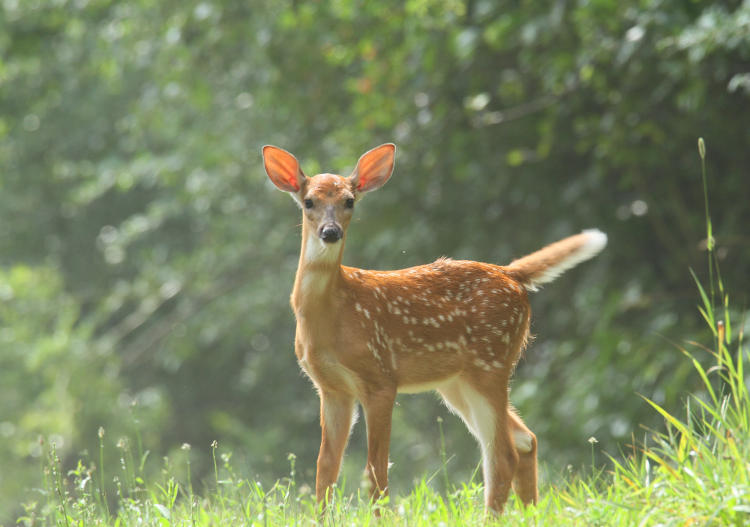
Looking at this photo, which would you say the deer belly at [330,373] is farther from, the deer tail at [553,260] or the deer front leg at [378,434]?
the deer tail at [553,260]

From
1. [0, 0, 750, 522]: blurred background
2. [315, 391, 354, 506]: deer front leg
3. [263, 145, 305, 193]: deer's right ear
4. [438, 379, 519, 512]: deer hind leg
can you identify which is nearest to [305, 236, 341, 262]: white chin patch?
[263, 145, 305, 193]: deer's right ear

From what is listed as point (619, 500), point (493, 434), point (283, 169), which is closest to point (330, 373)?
point (493, 434)

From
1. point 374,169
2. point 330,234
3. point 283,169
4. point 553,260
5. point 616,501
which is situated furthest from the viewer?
point 553,260

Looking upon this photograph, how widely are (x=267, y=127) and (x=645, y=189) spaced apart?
190 inches

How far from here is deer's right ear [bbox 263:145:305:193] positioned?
4180mm

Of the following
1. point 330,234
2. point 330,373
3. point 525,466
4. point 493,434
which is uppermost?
point 330,234

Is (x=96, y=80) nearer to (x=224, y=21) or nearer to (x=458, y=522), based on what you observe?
(x=224, y=21)

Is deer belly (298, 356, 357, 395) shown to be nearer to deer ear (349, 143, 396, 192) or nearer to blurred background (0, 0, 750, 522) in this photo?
blurred background (0, 0, 750, 522)

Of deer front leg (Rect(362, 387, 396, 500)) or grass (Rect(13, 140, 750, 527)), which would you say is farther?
deer front leg (Rect(362, 387, 396, 500))

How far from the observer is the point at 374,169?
436cm

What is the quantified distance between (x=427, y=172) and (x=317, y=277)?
581 cm

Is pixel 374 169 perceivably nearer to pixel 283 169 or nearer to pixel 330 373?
pixel 283 169

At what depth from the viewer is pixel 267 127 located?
1193cm

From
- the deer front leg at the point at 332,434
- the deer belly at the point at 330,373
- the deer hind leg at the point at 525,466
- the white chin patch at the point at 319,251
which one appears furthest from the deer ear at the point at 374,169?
the deer hind leg at the point at 525,466
